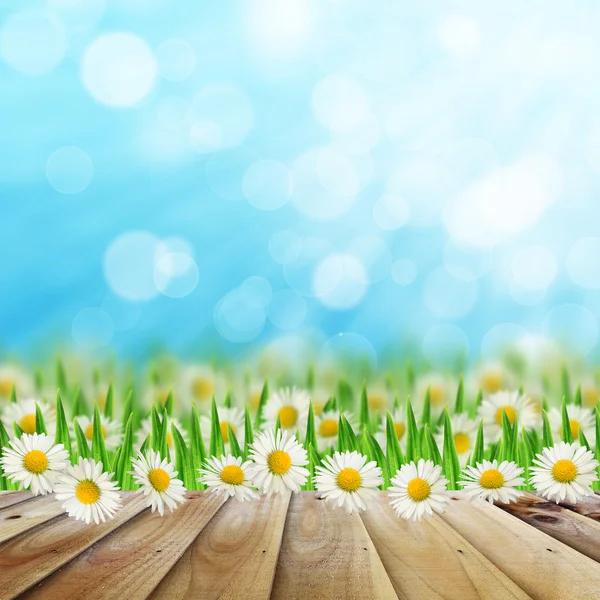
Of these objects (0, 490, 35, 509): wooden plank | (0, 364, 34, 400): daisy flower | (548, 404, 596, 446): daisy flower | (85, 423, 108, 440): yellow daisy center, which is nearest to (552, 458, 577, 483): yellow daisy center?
(548, 404, 596, 446): daisy flower

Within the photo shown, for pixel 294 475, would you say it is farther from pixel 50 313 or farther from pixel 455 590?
pixel 50 313

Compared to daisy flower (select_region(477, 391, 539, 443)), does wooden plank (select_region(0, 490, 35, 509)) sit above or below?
below

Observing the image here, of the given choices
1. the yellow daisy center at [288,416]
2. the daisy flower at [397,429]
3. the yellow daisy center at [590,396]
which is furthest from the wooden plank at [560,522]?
the yellow daisy center at [288,416]

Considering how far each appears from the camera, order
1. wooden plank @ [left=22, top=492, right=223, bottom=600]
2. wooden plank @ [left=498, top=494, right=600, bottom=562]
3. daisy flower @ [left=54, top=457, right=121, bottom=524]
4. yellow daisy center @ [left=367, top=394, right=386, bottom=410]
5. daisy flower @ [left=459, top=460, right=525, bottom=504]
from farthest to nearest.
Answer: yellow daisy center @ [left=367, top=394, right=386, bottom=410] → daisy flower @ [left=459, top=460, right=525, bottom=504] → daisy flower @ [left=54, top=457, right=121, bottom=524] → wooden plank @ [left=498, top=494, right=600, bottom=562] → wooden plank @ [left=22, top=492, right=223, bottom=600]

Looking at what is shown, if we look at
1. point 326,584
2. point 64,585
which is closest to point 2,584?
point 64,585

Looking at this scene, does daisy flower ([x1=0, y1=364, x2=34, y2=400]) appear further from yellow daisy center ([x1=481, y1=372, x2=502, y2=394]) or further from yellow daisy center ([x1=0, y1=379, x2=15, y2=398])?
yellow daisy center ([x1=481, y1=372, x2=502, y2=394])

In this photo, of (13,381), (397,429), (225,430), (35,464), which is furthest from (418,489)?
(13,381)

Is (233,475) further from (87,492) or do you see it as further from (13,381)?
(13,381)
